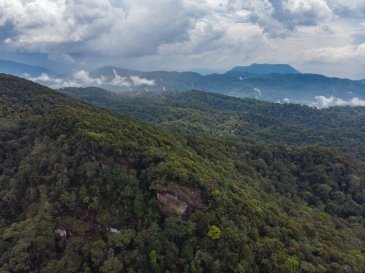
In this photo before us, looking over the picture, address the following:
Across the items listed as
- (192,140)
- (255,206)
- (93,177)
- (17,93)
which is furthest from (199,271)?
(17,93)

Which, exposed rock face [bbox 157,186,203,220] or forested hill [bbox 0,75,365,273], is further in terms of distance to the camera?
exposed rock face [bbox 157,186,203,220]

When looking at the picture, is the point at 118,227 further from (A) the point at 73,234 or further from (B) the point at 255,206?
(B) the point at 255,206

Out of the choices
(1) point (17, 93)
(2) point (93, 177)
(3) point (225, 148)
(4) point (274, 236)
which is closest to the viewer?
(4) point (274, 236)

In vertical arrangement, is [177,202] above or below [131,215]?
above

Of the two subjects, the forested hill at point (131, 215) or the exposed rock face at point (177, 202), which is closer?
the forested hill at point (131, 215)
